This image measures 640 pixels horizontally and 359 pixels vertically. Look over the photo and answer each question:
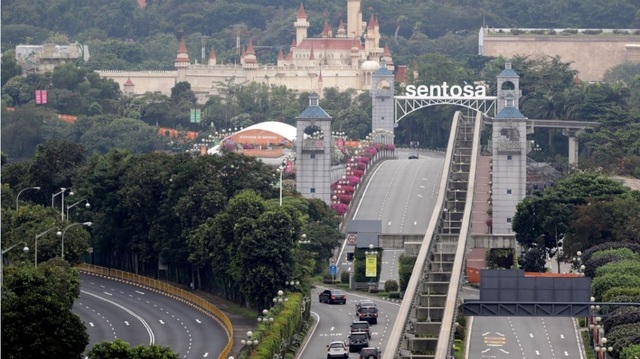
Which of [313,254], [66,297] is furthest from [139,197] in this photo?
[66,297]

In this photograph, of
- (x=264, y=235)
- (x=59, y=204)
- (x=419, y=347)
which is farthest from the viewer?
(x=59, y=204)

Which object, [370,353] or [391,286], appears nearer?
[370,353]

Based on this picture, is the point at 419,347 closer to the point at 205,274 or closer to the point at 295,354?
the point at 295,354

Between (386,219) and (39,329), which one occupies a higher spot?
(386,219)

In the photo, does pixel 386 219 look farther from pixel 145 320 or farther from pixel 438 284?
pixel 145 320

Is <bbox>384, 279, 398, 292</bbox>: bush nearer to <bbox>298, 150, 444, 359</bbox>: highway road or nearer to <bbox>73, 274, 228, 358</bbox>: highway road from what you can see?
<bbox>298, 150, 444, 359</bbox>: highway road

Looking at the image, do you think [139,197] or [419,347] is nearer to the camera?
[419,347]

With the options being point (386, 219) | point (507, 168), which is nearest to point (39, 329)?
point (386, 219)
